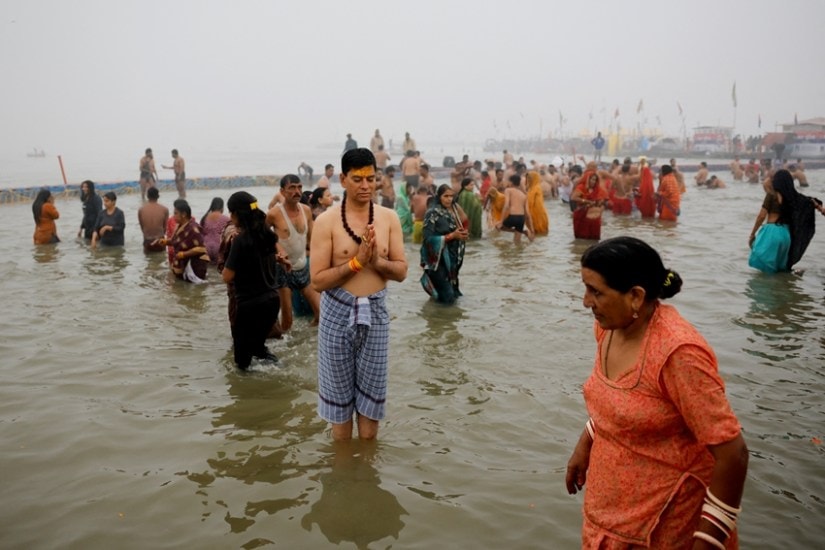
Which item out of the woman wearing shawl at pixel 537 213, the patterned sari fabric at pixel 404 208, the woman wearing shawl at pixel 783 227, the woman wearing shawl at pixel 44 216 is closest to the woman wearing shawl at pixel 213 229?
the woman wearing shawl at pixel 44 216

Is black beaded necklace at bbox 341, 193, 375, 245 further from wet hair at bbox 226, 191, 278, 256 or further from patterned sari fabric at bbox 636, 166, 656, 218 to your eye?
patterned sari fabric at bbox 636, 166, 656, 218

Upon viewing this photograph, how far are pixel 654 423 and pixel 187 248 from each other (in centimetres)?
783

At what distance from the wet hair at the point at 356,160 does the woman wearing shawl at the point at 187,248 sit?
18.0ft

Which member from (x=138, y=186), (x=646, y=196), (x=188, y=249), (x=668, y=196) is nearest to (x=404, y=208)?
(x=188, y=249)

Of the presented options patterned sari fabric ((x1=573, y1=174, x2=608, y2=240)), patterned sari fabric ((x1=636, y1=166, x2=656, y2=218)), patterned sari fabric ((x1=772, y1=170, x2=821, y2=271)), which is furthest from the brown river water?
patterned sari fabric ((x1=636, y1=166, x2=656, y2=218))

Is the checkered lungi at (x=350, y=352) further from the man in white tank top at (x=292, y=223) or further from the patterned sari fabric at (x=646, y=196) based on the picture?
the patterned sari fabric at (x=646, y=196)

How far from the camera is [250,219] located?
519cm

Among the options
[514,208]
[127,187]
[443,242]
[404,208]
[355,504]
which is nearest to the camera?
[355,504]

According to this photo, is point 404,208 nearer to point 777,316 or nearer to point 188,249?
point 188,249

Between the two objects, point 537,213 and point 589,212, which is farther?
point 537,213

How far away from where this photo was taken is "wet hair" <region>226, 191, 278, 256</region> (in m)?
5.18

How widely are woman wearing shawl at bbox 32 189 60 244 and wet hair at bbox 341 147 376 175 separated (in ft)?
34.1

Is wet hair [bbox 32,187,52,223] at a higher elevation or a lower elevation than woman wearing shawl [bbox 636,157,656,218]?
higher

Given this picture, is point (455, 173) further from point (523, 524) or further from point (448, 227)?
point (523, 524)
